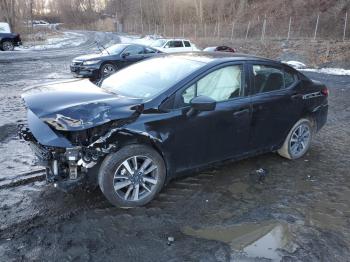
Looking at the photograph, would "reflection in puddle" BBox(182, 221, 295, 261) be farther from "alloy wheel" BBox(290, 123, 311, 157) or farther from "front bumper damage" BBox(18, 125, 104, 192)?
"alloy wheel" BBox(290, 123, 311, 157)

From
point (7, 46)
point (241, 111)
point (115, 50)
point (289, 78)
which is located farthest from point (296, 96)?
point (7, 46)

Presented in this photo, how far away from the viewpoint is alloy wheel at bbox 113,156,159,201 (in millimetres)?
4023

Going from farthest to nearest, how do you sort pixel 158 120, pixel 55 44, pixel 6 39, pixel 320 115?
pixel 55 44 < pixel 6 39 < pixel 320 115 < pixel 158 120

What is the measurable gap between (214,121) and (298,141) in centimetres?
192

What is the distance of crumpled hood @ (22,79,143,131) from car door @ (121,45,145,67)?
443 inches

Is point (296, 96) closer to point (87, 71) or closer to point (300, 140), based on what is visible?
point (300, 140)

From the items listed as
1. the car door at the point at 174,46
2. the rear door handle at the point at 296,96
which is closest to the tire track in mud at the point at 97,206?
the rear door handle at the point at 296,96

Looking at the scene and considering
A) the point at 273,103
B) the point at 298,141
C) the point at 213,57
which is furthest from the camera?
the point at 298,141

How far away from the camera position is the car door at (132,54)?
15.5m

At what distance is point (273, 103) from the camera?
5.21 meters

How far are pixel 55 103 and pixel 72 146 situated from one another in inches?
23.3

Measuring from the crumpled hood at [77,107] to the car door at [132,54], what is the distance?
36.9 feet

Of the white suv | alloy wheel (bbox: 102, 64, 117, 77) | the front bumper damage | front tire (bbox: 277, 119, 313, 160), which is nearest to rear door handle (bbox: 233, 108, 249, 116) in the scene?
front tire (bbox: 277, 119, 313, 160)

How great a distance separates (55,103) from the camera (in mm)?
4047
